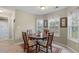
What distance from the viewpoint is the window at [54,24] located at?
1836 millimetres

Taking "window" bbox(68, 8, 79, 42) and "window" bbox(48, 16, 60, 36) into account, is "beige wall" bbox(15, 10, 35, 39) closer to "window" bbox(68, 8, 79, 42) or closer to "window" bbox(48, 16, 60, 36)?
"window" bbox(48, 16, 60, 36)

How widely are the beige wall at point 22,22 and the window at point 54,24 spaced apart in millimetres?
343

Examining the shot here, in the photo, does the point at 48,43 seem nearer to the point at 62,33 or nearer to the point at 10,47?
the point at 62,33

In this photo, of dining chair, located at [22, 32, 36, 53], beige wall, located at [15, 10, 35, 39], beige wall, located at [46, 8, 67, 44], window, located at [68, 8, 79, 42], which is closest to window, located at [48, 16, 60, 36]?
beige wall, located at [46, 8, 67, 44]

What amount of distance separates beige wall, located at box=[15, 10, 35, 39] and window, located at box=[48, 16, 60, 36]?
343 mm

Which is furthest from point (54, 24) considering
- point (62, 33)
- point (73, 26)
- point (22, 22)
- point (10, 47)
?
point (10, 47)

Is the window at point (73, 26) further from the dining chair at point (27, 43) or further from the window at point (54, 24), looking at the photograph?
the dining chair at point (27, 43)

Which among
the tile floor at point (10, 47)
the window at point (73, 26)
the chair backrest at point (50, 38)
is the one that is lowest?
the tile floor at point (10, 47)

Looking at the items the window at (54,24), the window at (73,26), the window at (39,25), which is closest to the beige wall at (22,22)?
the window at (39,25)

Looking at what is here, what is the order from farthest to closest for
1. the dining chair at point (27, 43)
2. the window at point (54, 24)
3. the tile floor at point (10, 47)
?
the window at point (54, 24), the dining chair at point (27, 43), the tile floor at point (10, 47)

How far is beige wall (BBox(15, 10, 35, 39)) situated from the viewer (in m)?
1.77

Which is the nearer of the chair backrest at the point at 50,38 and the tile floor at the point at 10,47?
the tile floor at the point at 10,47

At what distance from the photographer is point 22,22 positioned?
180cm

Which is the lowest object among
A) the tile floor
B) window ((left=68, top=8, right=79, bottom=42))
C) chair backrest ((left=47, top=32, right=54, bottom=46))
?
the tile floor
